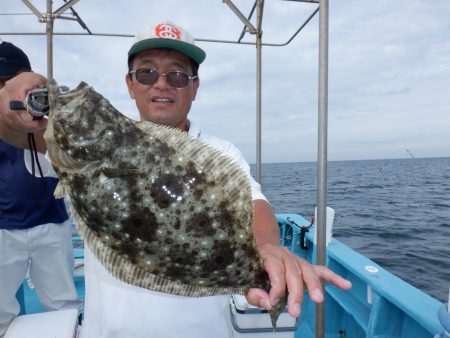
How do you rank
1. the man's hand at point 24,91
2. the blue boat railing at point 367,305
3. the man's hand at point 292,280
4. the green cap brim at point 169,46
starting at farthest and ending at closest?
the blue boat railing at point 367,305 < the green cap brim at point 169,46 < the man's hand at point 24,91 < the man's hand at point 292,280

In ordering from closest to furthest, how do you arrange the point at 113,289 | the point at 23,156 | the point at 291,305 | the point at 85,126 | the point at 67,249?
the point at 291,305
the point at 85,126
the point at 113,289
the point at 23,156
the point at 67,249

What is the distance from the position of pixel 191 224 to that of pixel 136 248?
29 cm

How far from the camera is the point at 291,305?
1.43m

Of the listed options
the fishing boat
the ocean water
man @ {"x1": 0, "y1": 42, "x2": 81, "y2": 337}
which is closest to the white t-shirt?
the fishing boat

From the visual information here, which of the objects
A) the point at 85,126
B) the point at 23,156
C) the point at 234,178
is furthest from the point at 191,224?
the point at 23,156

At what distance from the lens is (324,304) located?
3152mm

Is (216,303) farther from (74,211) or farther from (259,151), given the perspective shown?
(259,151)

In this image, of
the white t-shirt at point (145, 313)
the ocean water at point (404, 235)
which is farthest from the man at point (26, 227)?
the ocean water at point (404, 235)

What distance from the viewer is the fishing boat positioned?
2.74 metres

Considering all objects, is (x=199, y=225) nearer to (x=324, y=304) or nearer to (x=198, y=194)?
(x=198, y=194)

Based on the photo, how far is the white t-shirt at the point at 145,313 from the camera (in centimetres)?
220

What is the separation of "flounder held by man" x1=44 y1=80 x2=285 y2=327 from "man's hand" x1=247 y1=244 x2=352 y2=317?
4.0 inches

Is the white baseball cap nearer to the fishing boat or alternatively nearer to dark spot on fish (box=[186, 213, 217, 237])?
the fishing boat

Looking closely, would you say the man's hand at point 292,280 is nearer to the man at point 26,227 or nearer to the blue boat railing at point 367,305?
the blue boat railing at point 367,305
